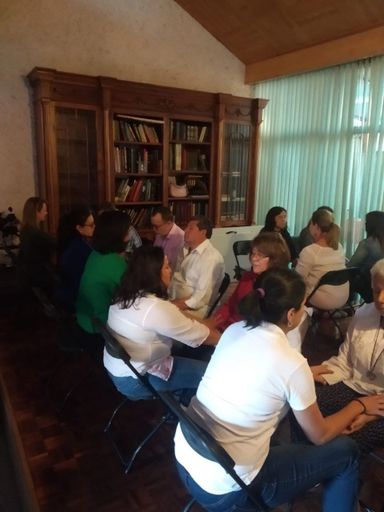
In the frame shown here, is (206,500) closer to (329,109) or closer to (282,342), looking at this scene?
(282,342)

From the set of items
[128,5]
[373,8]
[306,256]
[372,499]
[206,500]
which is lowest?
[372,499]

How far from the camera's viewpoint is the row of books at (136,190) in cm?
457

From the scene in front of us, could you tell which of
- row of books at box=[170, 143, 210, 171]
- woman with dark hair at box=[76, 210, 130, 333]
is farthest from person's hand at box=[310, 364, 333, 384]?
row of books at box=[170, 143, 210, 171]

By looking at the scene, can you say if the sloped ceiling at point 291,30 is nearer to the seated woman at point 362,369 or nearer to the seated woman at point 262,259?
the seated woman at point 262,259

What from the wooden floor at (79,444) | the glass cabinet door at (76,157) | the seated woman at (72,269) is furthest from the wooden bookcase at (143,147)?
the wooden floor at (79,444)

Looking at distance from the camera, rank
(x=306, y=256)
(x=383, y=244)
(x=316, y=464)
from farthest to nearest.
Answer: (x=383, y=244) < (x=306, y=256) < (x=316, y=464)

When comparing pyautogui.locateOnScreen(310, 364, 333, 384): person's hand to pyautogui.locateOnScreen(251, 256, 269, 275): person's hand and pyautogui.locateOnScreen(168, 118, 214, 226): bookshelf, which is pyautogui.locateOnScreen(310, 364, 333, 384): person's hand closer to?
pyautogui.locateOnScreen(251, 256, 269, 275): person's hand

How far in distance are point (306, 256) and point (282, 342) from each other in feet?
6.60

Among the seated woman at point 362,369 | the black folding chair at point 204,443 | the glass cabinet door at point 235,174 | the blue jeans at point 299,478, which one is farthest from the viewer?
the glass cabinet door at point 235,174

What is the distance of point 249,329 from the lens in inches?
51.1

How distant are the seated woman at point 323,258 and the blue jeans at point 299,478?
179cm

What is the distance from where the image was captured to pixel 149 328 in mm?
1803

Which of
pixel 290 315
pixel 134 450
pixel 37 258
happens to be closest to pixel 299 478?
pixel 290 315

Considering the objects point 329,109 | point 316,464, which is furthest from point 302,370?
point 329,109
